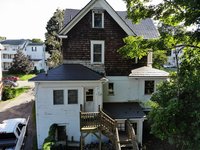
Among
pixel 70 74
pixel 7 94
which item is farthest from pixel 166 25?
pixel 7 94

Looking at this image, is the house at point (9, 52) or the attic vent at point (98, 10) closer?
the attic vent at point (98, 10)

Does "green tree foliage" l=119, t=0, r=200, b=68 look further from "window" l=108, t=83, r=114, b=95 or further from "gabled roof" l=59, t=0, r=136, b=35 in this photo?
"window" l=108, t=83, r=114, b=95

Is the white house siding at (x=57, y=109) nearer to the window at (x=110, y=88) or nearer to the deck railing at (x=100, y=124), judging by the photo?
the deck railing at (x=100, y=124)

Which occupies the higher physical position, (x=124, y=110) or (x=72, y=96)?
(x=72, y=96)

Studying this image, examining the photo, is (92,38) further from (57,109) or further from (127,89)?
(57,109)

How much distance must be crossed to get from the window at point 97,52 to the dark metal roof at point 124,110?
3.95 metres

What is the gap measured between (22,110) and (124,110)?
48.3 ft

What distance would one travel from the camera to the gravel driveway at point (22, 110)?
19.3 metres

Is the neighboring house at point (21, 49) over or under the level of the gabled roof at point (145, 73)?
over

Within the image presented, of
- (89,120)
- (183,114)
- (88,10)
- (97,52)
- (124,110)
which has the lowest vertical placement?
(89,120)

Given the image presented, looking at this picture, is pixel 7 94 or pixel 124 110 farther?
pixel 7 94

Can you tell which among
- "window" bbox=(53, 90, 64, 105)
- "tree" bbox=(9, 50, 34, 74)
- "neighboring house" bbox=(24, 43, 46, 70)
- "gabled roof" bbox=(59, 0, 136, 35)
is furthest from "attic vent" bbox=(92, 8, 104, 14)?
"neighboring house" bbox=(24, 43, 46, 70)

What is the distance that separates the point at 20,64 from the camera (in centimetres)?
5484

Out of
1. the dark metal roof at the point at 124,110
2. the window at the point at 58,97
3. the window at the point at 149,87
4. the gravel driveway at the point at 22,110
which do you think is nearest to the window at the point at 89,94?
the dark metal roof at the point at 124,110
